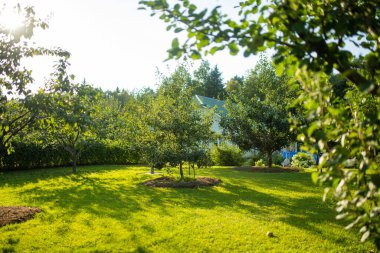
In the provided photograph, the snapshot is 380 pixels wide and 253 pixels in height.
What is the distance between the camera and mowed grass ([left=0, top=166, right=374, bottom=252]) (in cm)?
643

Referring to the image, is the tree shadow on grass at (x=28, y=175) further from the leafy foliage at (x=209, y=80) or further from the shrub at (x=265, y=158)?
the leafy foliage at (x=209, y=80)

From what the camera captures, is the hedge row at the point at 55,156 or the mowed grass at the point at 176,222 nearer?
the mowed grass at the point at 176,222

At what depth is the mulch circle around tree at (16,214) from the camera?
816 centimetres

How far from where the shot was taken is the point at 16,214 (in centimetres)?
866

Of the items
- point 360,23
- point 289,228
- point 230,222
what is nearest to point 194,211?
point 230,222

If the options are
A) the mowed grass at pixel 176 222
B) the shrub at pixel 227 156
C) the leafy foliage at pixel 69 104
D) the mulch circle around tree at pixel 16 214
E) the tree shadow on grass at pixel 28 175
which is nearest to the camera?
the mowed grass at pixel 176 222

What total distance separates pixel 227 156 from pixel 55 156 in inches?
584

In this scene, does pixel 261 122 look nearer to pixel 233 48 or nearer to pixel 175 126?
pixel 175 126

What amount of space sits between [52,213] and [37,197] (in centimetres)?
305

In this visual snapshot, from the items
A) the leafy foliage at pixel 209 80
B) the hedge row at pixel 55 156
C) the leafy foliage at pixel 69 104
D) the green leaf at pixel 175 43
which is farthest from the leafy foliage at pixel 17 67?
the leafy foliage at pixel 209 80

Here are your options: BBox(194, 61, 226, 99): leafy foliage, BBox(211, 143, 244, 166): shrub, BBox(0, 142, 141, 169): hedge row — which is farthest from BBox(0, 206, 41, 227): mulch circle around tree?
BBox(194, 61, 226, 99): leafy foliage

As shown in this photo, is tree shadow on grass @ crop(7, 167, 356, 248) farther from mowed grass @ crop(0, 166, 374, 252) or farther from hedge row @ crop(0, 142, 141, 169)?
hedge row @ crop(0, 142, 141, 169)

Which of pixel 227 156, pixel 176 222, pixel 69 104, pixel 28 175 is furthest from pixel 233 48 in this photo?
pixel 227 156

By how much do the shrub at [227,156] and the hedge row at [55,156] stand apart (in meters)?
7.33
